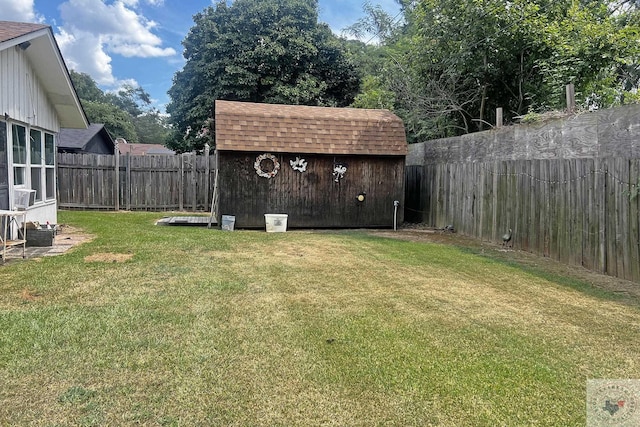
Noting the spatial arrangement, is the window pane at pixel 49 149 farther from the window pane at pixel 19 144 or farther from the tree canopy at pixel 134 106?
the tree canopy at pixel 134 106

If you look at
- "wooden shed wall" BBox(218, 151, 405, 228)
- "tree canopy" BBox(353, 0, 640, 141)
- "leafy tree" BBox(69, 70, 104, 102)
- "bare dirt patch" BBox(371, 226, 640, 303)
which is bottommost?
"bare dirt patch" BBox(371, 226, 640, 303)

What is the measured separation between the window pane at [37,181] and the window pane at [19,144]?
2.02ft

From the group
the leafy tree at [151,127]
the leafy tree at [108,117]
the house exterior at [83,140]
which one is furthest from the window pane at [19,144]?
the leafy tree at [151,127]

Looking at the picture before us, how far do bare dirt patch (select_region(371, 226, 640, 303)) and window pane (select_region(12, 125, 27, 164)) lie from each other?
7.02 metres

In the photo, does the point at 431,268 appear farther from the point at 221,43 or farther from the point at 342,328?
the point at 221,43

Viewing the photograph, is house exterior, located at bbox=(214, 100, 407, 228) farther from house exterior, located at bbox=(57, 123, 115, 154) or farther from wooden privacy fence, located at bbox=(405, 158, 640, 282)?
house exterior, located at bbox=(57, 123, 115, 154)

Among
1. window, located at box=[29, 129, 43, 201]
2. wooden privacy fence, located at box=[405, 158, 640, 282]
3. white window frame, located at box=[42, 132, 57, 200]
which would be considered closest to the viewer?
wooden privacy fence, located at box=[405, 158, 640, 282]

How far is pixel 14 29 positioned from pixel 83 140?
52.7ft

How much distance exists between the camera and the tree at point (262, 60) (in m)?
17.5

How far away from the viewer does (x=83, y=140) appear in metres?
21.1

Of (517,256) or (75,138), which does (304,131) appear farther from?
(75,138)

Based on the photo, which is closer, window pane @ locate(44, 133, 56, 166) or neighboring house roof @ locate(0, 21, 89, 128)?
neighboring house roof @ locate(0, 21, 89, 128)

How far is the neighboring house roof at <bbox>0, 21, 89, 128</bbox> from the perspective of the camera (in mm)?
6445

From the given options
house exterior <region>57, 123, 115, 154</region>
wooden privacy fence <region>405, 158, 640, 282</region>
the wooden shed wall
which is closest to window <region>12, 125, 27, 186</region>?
the wooden shed wall
